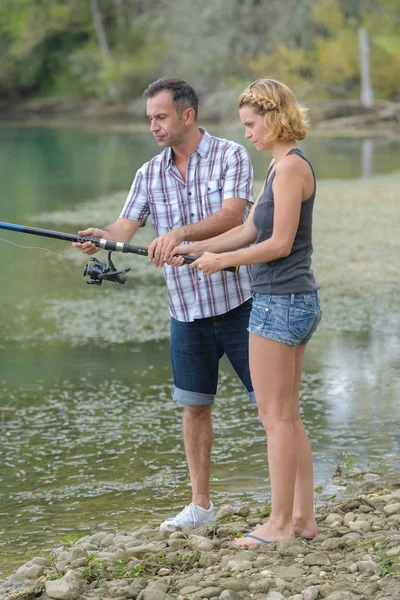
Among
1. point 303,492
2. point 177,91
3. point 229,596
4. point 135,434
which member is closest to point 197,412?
point 303,492

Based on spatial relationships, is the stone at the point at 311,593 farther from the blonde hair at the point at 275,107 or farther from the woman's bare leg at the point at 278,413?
the blonde hair at the point at 275,107

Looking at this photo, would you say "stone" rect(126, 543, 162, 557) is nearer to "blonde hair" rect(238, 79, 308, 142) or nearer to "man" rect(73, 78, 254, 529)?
"man" rect(73, 78, 254, 529)

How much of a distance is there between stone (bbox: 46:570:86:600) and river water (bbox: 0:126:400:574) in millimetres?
752

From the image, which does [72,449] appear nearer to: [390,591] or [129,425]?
[129,425]

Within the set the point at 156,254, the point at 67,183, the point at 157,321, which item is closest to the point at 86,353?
the point at 157,321

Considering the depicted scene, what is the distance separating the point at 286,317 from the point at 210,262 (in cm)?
35

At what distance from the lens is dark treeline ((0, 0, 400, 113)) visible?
35344 mm

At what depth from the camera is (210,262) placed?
3.74 m

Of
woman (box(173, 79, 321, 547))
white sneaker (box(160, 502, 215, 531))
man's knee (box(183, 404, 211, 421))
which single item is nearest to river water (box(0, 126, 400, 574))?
white sneaker (box(160, 502, 215, 531))

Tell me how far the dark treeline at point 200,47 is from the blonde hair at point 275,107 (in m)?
26.5

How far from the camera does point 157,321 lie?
8.88 meters

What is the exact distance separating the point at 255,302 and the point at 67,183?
1851 cm

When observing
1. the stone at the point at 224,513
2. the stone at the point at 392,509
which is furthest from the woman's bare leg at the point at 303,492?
the stone at the point at 224,513

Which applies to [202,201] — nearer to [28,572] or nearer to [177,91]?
[177,91]
